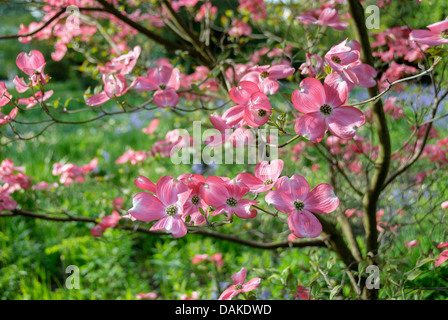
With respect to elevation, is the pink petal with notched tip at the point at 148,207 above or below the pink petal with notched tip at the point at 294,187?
below

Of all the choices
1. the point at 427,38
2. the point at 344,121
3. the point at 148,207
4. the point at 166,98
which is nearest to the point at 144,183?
the point at 148,207

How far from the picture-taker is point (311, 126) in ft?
2.26

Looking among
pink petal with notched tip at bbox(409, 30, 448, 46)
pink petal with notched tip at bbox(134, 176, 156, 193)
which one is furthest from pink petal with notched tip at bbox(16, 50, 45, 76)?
pink petal with notched tip at bbox(409, 30, 448, 46)

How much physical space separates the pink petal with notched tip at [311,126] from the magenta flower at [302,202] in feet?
0.26

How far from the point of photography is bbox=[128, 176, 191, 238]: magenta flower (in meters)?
0.70

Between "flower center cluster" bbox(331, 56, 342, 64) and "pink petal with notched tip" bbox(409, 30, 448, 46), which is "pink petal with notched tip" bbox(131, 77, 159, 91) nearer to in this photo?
"flower center cluster" bbox(331, 56, 342, 64)

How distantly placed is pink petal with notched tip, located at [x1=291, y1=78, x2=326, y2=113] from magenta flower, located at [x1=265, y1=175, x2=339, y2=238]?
0.43ft

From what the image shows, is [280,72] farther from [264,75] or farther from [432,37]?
[432,37]

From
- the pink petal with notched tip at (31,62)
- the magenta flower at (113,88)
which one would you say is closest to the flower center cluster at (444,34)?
the magenta flower at (113,88)

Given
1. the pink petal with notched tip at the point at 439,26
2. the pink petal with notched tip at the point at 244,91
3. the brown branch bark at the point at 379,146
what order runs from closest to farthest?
the pink petal with notched tip at the point at 439,26, the pink petal with notched tip at the point at 244,91, the brown branch bark at the point at 379,146

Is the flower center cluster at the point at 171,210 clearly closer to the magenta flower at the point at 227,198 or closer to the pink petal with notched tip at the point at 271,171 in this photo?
the magenta flower at the point at 227,198

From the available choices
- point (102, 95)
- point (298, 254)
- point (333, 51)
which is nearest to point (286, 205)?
point (333, 51)

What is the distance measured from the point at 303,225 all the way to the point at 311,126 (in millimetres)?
173

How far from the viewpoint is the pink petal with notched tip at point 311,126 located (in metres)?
0.68
